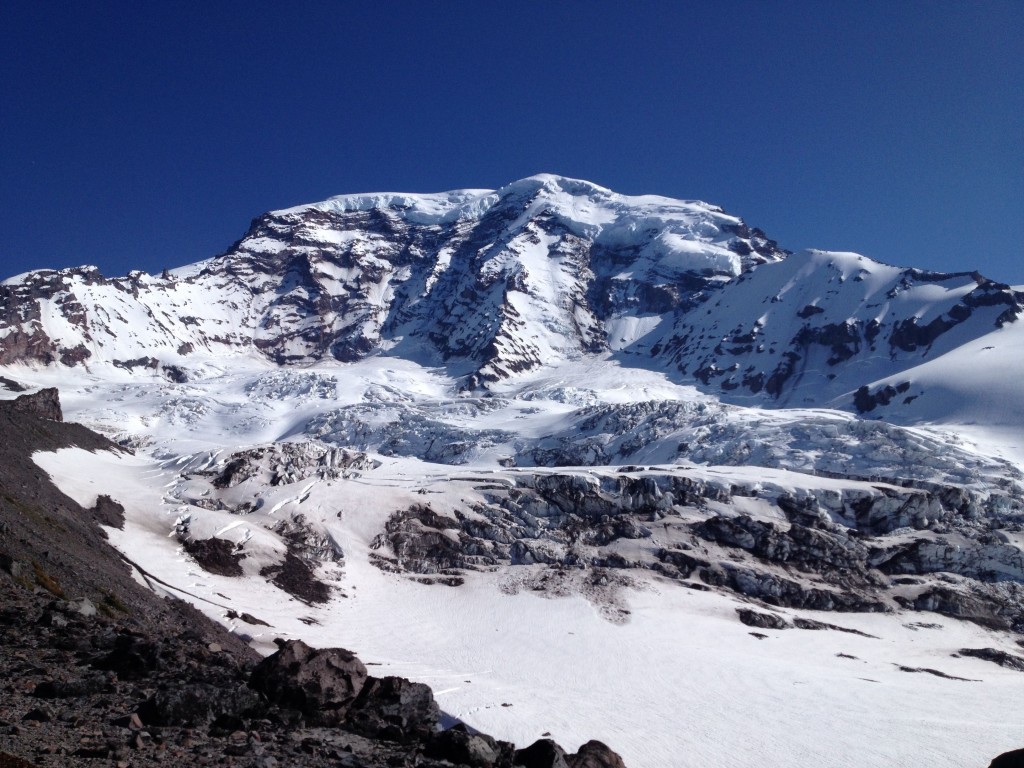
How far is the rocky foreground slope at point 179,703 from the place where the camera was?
557 inches

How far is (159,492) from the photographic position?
226 ft

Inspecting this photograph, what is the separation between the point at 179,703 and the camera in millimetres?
15984

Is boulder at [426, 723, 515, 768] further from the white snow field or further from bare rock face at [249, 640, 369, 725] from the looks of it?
the white snow field

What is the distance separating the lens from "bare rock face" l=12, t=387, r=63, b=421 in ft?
291

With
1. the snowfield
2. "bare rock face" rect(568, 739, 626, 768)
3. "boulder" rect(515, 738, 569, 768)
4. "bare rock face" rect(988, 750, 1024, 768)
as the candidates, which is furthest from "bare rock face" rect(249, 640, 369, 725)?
"bare rock face" rect(988, 750, 1024, 768)

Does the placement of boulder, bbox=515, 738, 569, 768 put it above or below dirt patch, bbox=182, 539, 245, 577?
below

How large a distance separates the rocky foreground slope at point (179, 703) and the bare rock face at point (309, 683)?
0.11 ft

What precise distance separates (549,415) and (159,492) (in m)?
111

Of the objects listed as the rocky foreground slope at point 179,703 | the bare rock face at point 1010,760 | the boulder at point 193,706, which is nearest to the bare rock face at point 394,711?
the rocky foreground slope at point 179,703

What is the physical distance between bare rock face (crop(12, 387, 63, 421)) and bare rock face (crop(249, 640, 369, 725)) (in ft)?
267

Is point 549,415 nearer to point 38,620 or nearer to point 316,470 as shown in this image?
point 316,470

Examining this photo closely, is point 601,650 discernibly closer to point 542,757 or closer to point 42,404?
point 542,757

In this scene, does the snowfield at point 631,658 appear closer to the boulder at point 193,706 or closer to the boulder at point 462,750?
the boulder at point 462,750

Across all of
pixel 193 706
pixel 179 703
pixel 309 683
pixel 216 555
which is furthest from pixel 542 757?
pixel 216 555
